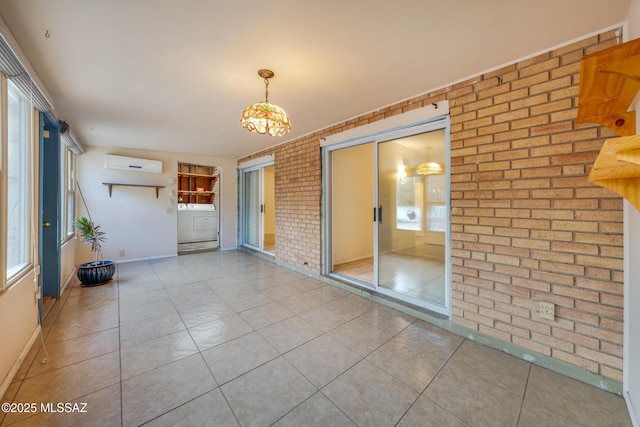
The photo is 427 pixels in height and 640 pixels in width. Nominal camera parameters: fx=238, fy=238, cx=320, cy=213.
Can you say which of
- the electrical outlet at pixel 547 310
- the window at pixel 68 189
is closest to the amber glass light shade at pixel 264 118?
the electrical outlet at pixel 547 310

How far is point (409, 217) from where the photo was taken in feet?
10.2

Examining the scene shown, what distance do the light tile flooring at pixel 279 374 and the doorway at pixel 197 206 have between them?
4.38m

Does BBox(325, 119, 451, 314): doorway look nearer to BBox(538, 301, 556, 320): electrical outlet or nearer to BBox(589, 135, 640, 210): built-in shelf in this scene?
BBox(538, 301, 556, 320): electrical outlet

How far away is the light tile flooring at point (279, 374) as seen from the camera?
54.5 inches

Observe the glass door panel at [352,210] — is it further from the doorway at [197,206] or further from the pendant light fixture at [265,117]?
the doorway at [197,206]

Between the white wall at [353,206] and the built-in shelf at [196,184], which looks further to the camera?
the built-in shelf at [196,184]

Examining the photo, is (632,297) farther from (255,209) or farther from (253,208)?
(253,208)

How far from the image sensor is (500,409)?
143 cm

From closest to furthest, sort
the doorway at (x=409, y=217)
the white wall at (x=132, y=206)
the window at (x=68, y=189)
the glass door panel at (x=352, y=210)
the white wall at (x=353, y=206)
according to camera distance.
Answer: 1. the doorway at (x=409, y=217)
2. the window at (x=68, y=189)
3. the glass door panel at (x=352, y=210)
4. the white wall at (x=353, y=206)
5. the white wall at (x=132, y=206)

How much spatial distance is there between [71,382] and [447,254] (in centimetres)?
317

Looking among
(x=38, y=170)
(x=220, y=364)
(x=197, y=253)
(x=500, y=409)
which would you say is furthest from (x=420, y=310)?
(x=197, y=253)

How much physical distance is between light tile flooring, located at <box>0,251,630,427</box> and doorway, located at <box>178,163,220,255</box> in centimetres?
438

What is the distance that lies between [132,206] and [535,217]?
6560 millimetres

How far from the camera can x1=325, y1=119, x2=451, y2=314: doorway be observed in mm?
2596
